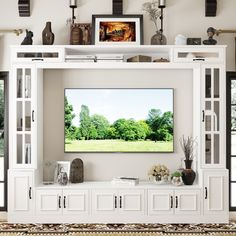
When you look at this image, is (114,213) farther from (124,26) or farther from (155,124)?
(124,26)

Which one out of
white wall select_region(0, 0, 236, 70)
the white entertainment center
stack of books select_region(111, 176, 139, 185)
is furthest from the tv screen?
white wall select_region(0, 0, 236, 70)

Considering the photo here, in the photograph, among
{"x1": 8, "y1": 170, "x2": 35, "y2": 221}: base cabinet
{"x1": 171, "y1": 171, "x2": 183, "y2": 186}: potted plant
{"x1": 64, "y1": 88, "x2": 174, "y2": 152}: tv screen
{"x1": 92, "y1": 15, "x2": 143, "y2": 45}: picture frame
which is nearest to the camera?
{"x1": 8, "y1": 170, "x2": 35, "y2": 221}: base cabinet

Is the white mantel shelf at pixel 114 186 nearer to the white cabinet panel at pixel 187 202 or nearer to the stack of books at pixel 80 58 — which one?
the white cabinet panel at pixel 187 202

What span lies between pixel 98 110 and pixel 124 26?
1134 millimetres

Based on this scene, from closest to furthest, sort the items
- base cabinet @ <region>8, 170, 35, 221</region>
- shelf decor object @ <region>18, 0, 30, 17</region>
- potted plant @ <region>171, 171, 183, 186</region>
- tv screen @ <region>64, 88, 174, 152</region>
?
1. base cabinet @ <region>8, 170, 35, 221</region>
2. potted plant @ <region>171, 171, 183, 186</region>
3. shelf decor object @ <region>18, 0, 30, 17</region>
4. tv screen @ <region>64, 88, 174, 152</region>

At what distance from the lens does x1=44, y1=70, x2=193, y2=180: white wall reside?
662cm

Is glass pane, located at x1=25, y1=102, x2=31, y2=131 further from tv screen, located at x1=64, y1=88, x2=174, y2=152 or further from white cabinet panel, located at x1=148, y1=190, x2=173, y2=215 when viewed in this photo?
white cabinet panel, located at x1=148, y1=190, x2=173, y2=215

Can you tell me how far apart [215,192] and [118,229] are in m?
1.29

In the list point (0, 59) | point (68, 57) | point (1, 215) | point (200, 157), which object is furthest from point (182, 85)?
→ point (1, 215)

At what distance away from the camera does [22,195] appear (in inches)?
242

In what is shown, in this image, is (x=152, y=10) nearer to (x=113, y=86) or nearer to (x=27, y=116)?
(x=113, y=86)

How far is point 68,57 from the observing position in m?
6.19

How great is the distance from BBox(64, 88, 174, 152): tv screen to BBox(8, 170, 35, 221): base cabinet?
0.73 meters

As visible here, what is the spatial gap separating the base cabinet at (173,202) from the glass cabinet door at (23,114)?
161 centimetres
